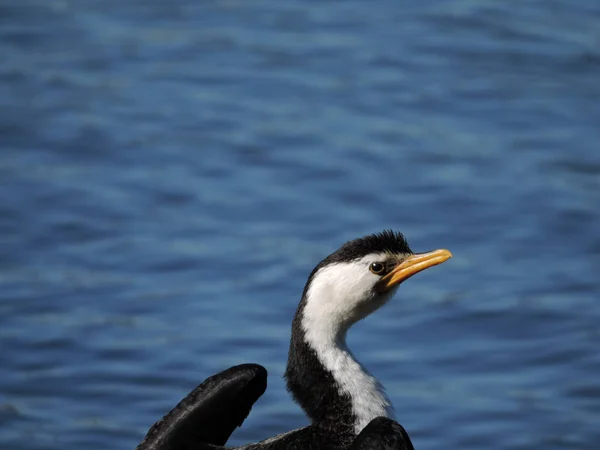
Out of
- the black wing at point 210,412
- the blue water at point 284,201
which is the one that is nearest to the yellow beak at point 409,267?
the black wing at point 210,412

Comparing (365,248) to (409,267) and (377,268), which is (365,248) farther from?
(409,267)

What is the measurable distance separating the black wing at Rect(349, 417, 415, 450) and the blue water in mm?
3367

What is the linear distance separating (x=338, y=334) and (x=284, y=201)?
19.1 feet

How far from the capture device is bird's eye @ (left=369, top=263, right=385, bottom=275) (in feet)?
24.1

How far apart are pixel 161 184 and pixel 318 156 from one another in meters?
1.41

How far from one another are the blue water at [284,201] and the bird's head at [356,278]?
2.72 metres

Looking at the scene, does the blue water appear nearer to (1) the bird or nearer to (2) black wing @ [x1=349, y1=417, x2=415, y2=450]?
(1) the bird

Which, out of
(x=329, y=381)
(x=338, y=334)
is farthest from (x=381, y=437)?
(x=338, y=334)

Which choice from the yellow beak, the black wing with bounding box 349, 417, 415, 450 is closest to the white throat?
the yellow beak

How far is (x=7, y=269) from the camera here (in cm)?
1217

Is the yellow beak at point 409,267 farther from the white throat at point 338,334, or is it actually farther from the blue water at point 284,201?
the blue water at point 284,201

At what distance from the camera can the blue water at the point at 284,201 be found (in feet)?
35.0

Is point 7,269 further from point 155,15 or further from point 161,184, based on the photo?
point 155,15

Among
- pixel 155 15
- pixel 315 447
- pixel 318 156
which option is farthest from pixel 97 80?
pixel 315 447
